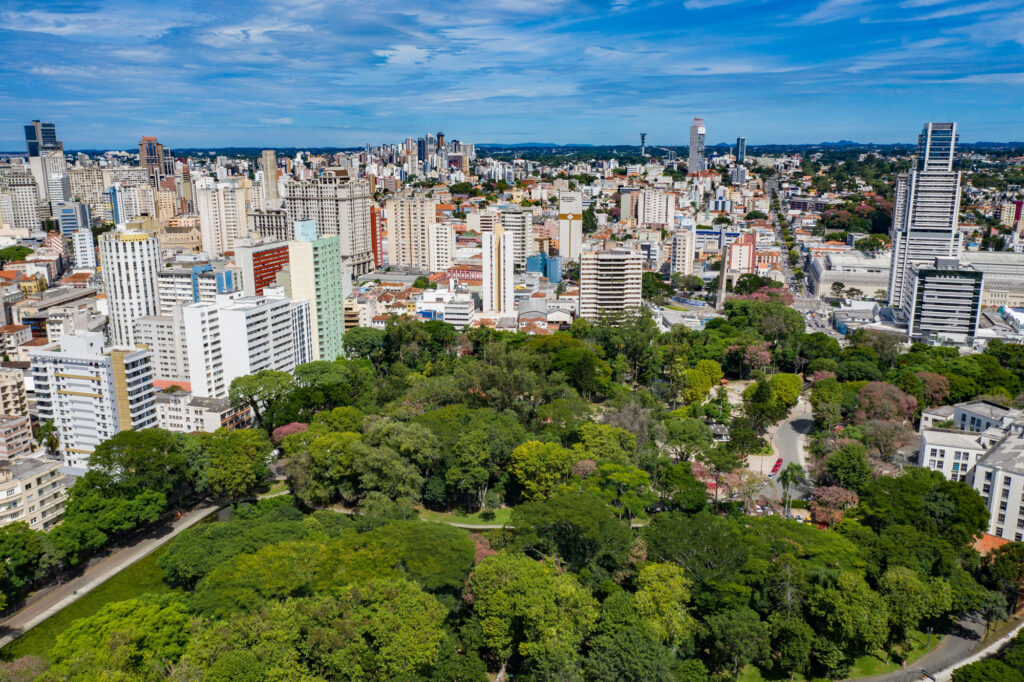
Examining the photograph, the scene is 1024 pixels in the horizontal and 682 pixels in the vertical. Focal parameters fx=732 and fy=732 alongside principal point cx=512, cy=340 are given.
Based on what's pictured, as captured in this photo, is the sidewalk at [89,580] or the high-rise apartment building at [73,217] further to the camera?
the high-rise apartment building at [73,217]

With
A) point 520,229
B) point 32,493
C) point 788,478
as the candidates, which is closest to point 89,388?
point 32,493

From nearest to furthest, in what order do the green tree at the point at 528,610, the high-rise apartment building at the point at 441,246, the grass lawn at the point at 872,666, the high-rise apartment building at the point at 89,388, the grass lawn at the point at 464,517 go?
the green tree at the point at 528,610 → the grass lawn at the point at 872,666 → the grass lawn at the point at 464,517 → the high-rise apartment building at the point at 89,388 → the high-rise apartment building at the point at 441,246

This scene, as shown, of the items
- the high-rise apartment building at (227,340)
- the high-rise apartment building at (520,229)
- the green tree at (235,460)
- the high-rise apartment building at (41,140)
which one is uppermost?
the high-rise apartment building at (41,140)

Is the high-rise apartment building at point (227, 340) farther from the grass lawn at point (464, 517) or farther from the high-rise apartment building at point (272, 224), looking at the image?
the high-rise apartment building at point (272, 224)

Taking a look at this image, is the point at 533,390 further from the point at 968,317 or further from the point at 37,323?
the point at 37,323

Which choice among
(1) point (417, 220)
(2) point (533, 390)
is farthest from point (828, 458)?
(1) point (417, 220)

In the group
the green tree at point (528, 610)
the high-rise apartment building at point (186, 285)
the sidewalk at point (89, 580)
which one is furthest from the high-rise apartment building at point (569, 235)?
the green tree at point (528, 610)

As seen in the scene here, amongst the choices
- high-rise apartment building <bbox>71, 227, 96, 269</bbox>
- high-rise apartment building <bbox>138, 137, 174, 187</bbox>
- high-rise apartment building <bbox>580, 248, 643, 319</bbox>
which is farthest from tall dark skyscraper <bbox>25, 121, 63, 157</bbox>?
high-rise apartment building <bbox>580, 248, 643, 319</bbox>
